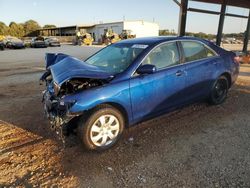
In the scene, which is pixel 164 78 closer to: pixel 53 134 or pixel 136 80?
pixel 136 80

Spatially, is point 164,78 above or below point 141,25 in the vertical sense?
below

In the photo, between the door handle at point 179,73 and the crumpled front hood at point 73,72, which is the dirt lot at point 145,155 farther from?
the crumpled front hood at point 73,72

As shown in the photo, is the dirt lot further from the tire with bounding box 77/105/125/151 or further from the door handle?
the door handle

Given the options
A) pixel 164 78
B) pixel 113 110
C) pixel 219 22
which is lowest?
pixel 113 110

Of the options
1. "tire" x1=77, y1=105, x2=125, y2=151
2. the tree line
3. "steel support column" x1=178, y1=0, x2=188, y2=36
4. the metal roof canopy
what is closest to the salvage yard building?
the tree line

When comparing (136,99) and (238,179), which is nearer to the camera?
(238,179)

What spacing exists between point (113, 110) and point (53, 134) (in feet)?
4.30

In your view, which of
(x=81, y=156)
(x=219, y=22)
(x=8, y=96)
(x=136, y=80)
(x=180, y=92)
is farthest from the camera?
(x=219, y=22)

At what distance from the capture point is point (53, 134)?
14.3 feet

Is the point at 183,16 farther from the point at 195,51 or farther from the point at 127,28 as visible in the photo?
the point at 127,28

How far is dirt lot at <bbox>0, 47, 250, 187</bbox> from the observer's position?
10.1 ft

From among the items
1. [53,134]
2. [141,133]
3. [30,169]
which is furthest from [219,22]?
[30,169]

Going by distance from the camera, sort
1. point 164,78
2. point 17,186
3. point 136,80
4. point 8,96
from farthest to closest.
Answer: point 8,96 < point 164,78 < point 136,80 < point 17,186

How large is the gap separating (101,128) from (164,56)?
68.5 inches
